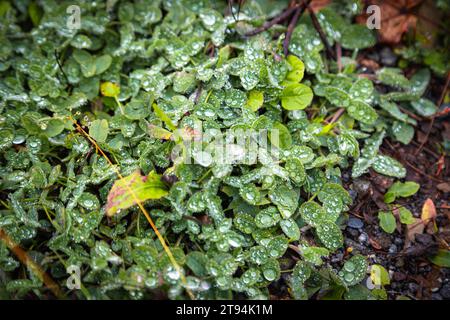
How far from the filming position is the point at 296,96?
1905 mm

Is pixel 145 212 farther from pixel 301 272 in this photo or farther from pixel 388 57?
pixel 388 57

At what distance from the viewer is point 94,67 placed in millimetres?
2043

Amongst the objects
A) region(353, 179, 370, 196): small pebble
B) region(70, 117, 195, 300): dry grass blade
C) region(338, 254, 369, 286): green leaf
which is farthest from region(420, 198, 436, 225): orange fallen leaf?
region(70, 117, 195, 300): dry grass blade

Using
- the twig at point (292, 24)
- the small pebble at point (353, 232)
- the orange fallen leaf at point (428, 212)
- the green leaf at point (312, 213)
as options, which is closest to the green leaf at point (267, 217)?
the green leaf at point (312, 213)

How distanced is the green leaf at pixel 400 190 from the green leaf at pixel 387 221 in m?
0.07

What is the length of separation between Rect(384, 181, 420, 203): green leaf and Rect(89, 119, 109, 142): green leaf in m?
1.24

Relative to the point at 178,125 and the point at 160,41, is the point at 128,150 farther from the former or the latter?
the point at 160,41

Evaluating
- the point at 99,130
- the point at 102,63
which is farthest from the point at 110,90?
the point at 99,130

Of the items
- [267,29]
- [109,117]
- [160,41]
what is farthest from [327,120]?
[109,117]

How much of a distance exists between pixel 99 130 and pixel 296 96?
864 millimetres

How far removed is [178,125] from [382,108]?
1021 mm

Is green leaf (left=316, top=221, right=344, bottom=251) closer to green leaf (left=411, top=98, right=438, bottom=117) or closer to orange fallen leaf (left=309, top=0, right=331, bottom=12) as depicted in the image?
green leaf (left=411, top=98, right=438, bottom=117)

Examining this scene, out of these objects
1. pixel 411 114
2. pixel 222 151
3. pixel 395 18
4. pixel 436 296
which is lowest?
pixel 436 296

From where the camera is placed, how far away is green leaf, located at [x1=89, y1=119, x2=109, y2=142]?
1.79m
